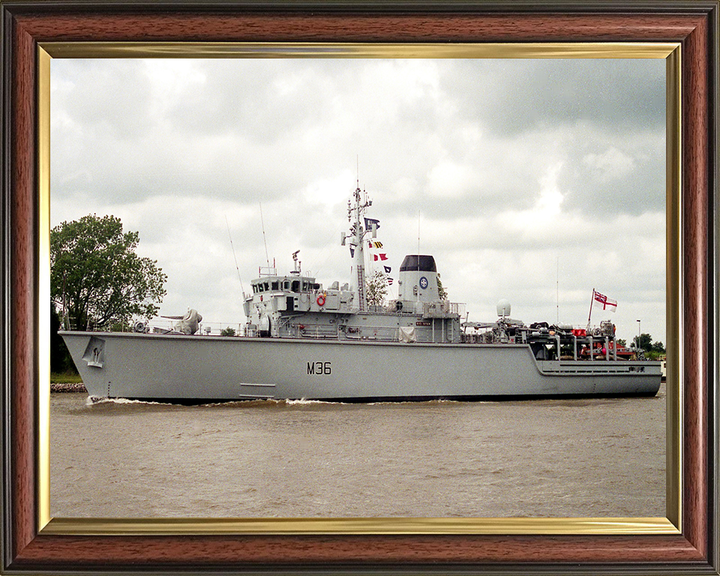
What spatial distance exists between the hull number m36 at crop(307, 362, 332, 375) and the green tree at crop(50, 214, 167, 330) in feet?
21.9

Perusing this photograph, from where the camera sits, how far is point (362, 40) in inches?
141

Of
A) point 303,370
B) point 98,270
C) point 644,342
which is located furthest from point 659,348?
point 303,370

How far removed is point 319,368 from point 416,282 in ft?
18.7

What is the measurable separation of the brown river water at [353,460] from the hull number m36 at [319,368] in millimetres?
929

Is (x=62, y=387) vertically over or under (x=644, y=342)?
under

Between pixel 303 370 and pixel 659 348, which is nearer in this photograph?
pixel 659 348

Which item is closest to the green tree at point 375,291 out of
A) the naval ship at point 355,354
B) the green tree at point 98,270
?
the naval ship at point 355,354

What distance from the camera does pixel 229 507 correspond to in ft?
18.4

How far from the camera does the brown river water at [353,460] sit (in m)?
4.61

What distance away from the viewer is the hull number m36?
743 inches

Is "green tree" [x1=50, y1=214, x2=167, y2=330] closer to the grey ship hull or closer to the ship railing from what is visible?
the grey ship hull

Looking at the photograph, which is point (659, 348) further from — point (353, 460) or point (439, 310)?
point (439, 310)

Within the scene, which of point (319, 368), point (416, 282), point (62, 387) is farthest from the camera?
point (416, 282)

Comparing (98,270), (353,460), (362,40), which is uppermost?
(362,40)
